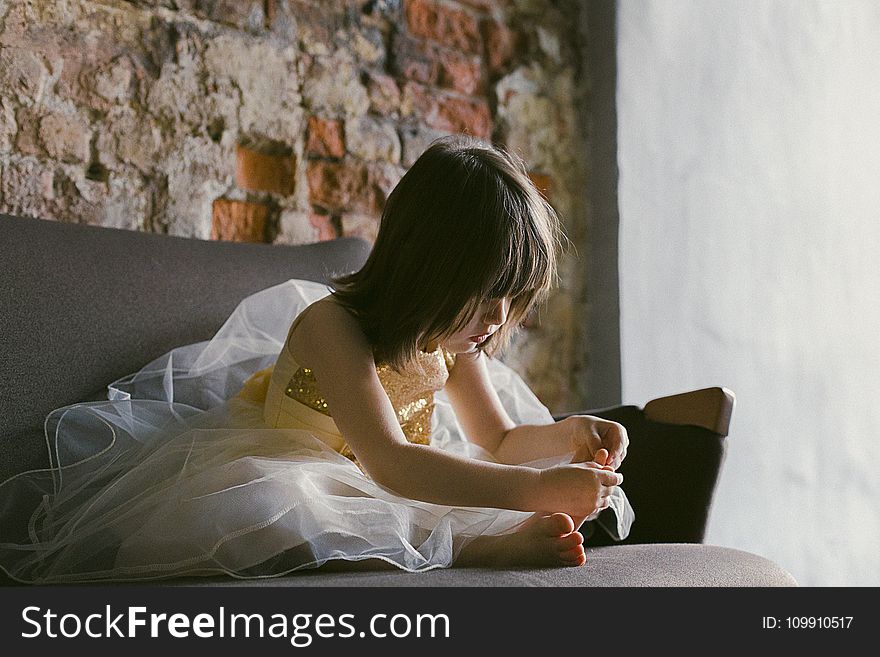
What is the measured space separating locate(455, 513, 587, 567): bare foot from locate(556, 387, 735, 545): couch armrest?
273 millimetres

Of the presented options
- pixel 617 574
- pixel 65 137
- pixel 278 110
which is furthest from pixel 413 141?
pixel 617 574

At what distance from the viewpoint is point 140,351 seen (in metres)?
1.23

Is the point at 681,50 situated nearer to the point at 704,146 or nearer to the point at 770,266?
the point at 704,146

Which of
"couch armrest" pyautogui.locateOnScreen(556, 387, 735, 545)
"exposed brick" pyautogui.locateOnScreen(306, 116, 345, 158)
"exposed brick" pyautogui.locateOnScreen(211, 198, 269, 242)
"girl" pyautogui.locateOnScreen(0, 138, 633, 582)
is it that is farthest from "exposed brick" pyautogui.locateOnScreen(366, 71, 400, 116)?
"couch armrest" pyautogui.locateOnScreen(556, 387, 735, 545)

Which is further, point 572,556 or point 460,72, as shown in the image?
point 460,72

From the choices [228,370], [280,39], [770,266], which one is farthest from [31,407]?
[770,266]

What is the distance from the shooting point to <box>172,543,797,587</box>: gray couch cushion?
2.63 feet

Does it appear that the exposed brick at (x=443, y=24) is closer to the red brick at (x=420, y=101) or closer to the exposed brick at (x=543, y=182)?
the red brick at (x=420, y=101)

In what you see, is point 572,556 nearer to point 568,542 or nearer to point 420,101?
point 568,542

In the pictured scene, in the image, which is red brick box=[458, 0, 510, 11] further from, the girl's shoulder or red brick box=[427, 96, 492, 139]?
the girl's shoulder

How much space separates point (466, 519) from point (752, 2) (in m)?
1.41

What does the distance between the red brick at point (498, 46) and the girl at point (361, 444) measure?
1006mm

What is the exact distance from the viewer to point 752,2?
1876mm

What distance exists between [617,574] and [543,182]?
139 cm
